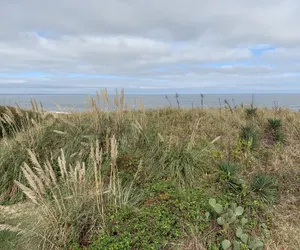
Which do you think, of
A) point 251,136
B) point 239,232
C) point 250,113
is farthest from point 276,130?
point 239,232

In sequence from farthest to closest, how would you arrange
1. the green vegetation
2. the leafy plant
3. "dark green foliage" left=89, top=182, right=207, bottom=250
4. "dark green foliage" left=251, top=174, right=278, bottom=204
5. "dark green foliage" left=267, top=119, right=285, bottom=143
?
the leafy plant
"dark green foliage" left=267, top=119, right=285, bottom=143
"dark green foliage" left=251, top=174, right=278, bottom=204
the green vegetation
"dark green foliage" left=89, top=182, right=207, bottom=250

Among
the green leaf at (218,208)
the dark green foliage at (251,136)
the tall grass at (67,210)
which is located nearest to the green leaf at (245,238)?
the green leaf at (218,208)

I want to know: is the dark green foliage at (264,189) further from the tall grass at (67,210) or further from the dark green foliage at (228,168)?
the tall grass at (67,210)

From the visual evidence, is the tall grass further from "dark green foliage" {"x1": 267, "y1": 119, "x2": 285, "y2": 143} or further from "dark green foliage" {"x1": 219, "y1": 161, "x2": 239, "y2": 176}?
"dark green foliage" {"x1": 267, "y1": 119, "x2": 285, "y2": 143}

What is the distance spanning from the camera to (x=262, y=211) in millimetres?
3291

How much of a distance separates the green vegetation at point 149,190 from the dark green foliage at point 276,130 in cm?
2

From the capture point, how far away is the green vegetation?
9.29 feet

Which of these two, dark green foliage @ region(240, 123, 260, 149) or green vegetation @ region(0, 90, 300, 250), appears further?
dark green foliage @ region(240, 123, 260, 149)

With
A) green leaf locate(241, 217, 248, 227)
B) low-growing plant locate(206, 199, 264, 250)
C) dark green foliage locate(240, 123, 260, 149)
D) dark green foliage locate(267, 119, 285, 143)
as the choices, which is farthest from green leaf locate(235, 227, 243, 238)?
dark green foliage locate(267, 119, 285, 143)

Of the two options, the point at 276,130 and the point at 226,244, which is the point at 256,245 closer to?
the point at 226,244

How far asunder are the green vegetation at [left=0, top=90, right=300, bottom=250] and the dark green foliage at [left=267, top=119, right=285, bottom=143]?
0.02 meters

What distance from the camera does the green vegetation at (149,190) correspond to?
2830 mm

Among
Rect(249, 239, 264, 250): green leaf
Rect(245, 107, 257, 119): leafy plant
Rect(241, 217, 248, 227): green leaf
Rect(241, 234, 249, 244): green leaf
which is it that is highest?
Rect(245, 107, 257, 119): leafy plant

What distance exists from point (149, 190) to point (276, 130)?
10.4 ft
